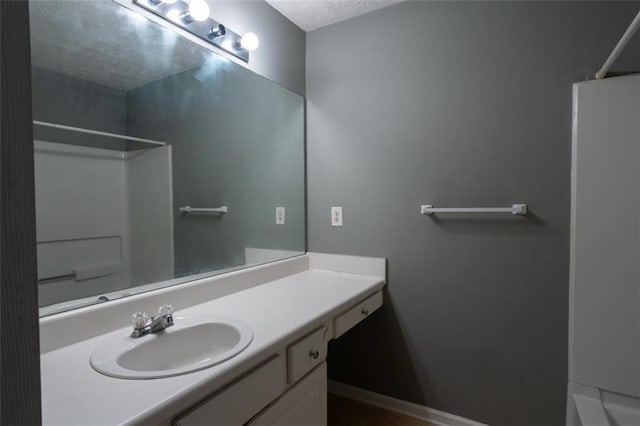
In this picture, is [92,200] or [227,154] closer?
[92,200]

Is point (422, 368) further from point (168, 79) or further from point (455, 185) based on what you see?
point (168, 79)

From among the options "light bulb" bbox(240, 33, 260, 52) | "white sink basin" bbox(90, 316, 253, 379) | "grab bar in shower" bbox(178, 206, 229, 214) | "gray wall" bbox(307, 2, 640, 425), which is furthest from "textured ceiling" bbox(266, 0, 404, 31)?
"white sink basin" bbox(90, 316, 253, 379)

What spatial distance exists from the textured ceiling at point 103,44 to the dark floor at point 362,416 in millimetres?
1890

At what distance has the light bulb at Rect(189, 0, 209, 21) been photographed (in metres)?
1.26

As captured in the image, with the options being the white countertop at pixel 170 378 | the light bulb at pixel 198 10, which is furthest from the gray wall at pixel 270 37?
the white countertop at pixel 170 378

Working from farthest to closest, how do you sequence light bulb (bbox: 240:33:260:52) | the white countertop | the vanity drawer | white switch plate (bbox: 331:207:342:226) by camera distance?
white switch plate (bbox: 331:207:342:226) < light bulb (bbox: 240:33:260:52) < the vanity drawer < the white countertop

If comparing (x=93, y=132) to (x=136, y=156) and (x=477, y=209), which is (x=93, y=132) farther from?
(x=477, y=209)

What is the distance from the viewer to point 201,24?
1.38 m

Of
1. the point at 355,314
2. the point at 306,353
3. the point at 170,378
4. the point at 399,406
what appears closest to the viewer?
the point at 170,378

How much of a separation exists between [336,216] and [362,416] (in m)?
1.13

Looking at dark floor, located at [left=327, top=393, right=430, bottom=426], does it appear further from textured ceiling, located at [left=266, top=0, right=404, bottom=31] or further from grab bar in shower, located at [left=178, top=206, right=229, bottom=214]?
textured ceiling, located at [left=266, top=0, right=404, bottom=31]

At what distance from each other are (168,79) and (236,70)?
0.38m

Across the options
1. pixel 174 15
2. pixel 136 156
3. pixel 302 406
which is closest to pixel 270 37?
pixel 174 15

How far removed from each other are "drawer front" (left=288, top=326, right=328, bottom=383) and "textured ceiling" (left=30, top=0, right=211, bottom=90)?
114cm
